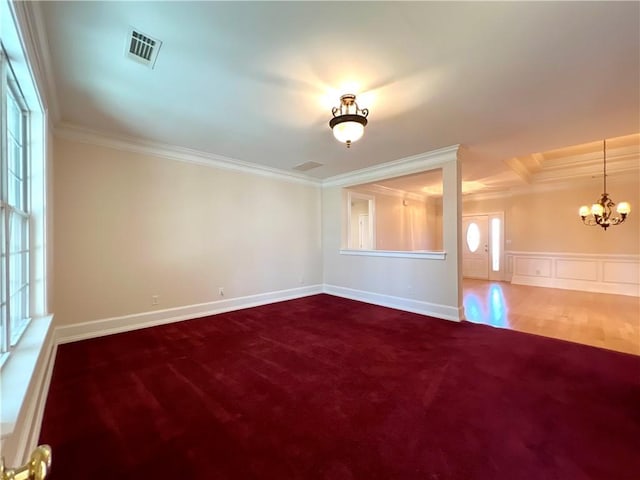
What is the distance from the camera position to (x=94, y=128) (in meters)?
3.44

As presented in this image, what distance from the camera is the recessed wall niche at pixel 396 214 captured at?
6500mm

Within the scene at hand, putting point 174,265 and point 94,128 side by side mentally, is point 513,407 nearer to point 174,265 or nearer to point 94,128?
point 174,265

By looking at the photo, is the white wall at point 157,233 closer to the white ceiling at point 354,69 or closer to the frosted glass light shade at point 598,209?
the white ceiling at point 354,69

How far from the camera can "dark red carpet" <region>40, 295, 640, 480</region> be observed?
1.56m

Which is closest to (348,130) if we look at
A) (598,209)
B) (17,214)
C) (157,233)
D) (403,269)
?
(17,214)

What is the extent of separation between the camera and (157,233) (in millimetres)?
4023

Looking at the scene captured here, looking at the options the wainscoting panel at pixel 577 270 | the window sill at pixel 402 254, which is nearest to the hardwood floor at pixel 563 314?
the wainscoting panel at pixel 577 270

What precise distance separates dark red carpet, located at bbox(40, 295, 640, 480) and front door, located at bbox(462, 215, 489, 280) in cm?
521

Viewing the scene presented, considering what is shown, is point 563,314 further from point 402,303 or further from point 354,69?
point 354,69

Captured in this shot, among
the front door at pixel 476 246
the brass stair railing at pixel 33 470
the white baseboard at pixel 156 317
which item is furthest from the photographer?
the front door at pixel 476 246

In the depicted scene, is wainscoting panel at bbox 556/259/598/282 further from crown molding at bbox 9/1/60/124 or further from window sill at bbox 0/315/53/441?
crown molding at bbox 9/1/60/124

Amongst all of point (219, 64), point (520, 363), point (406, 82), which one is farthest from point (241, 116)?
point (520, 363)

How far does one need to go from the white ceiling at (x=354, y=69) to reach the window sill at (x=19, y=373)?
2.17 meters

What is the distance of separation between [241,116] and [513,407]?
12.0 ft
